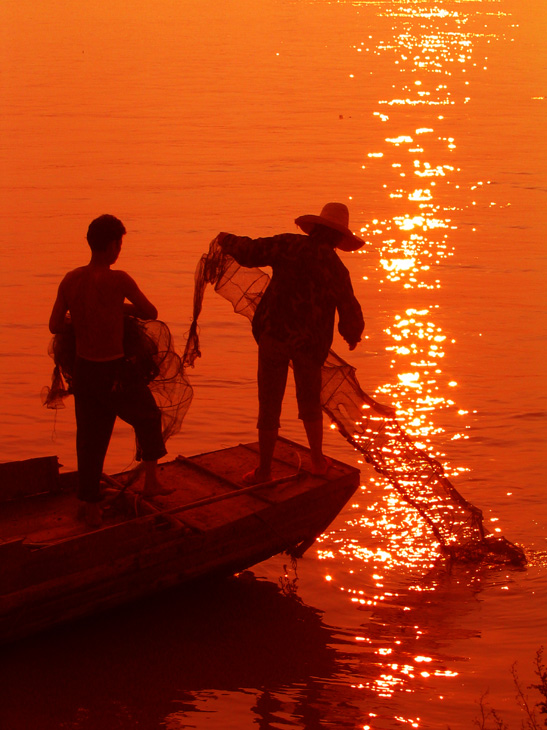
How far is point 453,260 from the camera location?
1609 cm

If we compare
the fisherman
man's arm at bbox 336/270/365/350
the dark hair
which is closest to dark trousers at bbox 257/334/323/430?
the fisherman

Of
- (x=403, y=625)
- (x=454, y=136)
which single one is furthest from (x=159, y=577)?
(x=454, y=136)

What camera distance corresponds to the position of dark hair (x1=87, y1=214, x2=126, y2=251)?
5812mm

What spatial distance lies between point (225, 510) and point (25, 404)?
15.8 feet

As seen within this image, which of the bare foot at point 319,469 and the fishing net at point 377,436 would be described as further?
the fishing net at point 377,436

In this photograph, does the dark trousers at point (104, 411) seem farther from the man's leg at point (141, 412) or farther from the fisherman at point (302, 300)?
the fisherman at point (302, 300)

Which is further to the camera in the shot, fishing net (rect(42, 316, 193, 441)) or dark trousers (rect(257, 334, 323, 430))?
dark trousers (rect(257, 334, 323, 430))

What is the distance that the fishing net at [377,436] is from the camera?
7078mm

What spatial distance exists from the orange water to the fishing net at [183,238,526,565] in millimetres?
220

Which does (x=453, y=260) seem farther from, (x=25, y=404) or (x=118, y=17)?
(x=118, y=17)

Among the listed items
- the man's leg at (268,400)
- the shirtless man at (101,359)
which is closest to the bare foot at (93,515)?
the shirtless man at (101,359)

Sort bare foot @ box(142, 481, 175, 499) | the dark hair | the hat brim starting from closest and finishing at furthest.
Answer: the dark hair
the hat brim
bare foot @ box(142, 481, 175, 499)

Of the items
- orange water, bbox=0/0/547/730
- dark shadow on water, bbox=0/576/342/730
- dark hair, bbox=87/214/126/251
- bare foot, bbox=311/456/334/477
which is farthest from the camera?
bare foot, bbox=311/456/334/477

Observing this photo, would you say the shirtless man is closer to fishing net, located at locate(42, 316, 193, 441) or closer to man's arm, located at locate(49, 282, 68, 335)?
man's arm, located at locate(49, 282, 68, 335)
